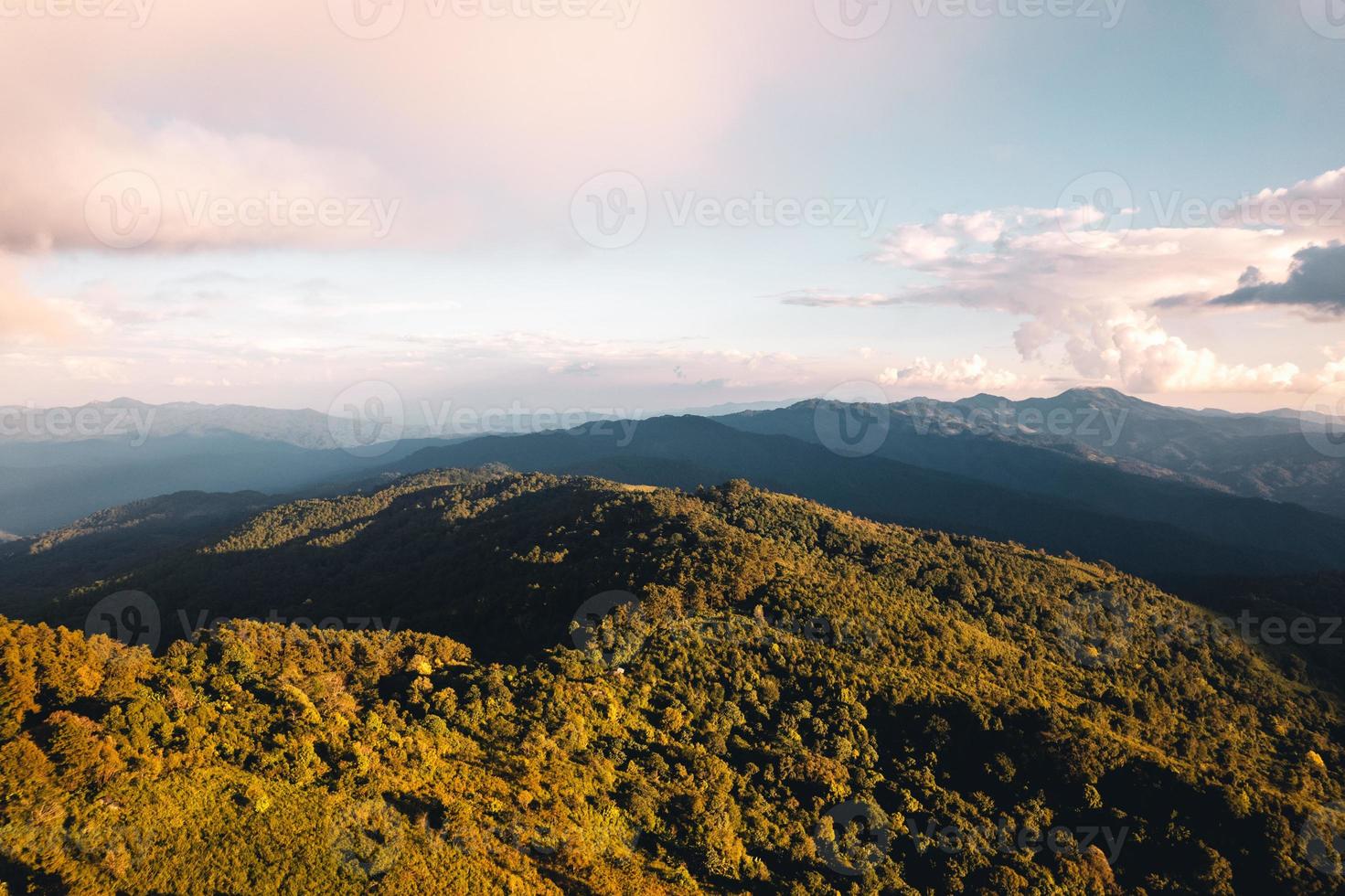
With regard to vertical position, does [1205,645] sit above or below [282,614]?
below

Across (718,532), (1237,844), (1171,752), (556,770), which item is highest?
(718,532)

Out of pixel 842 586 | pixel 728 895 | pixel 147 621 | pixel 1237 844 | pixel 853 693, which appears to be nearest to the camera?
pixel 728 895

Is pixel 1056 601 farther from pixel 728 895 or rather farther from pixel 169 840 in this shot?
pixel 169 840

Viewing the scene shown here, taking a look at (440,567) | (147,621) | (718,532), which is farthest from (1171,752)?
(147,621)

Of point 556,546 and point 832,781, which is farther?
point 556,546

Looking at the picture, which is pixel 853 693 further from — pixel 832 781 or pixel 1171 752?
pixel 1171 752

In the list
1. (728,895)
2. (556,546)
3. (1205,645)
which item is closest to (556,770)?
(728,895)

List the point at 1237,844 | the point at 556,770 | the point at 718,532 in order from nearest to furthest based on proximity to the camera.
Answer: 1. the point at 556,770
2. the point at 1237,844
3. the point at 718,532
